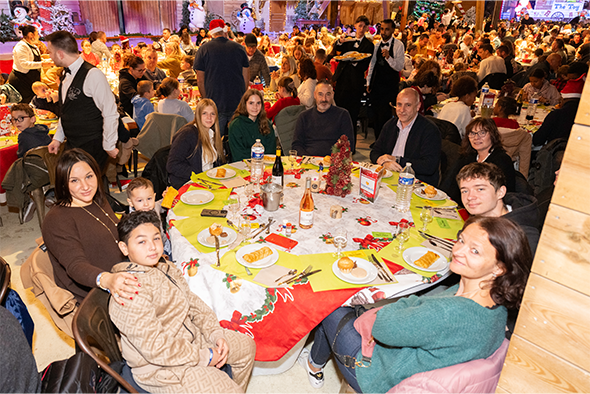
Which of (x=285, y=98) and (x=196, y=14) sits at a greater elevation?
(x=196, y=14)

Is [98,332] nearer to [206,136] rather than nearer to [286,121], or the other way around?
[206,136]

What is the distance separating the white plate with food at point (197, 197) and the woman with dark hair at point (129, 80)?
3.27 m

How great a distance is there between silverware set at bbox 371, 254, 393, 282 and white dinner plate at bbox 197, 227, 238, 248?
0.75 meters

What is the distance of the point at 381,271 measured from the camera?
1.86 meters

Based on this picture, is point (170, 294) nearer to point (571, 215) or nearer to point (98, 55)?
point (571, 215)

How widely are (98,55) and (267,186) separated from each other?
7.29 meters

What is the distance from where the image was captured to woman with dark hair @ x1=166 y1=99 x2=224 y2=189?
10.3ft

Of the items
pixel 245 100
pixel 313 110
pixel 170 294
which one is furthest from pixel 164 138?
pixel 170 294

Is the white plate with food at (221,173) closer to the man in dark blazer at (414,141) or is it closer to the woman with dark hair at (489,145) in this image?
the man in dark blazer at (414,141)

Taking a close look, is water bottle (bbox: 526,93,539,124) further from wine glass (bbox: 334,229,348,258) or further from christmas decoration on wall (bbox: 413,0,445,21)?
christmas decoration on wall (bbox: 413,0,445,21)

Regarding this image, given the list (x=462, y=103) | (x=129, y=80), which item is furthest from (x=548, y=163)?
(x=129, y=80)

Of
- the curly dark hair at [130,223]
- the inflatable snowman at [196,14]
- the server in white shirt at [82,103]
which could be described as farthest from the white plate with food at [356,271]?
the inflatable snowman at [196,14]

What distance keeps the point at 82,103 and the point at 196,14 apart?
14.9 metres

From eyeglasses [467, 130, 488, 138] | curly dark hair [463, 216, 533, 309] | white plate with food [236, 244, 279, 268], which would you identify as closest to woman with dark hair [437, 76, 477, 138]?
eyeglasses [467, 130, 488, 138]
